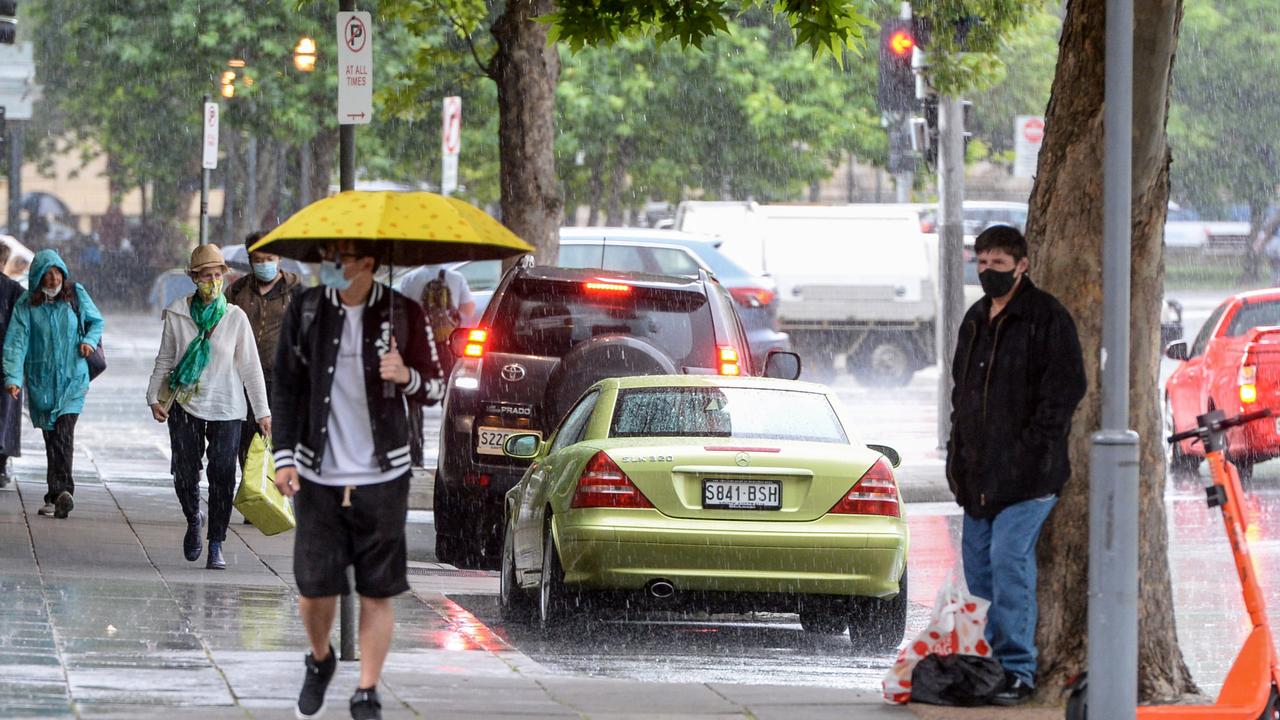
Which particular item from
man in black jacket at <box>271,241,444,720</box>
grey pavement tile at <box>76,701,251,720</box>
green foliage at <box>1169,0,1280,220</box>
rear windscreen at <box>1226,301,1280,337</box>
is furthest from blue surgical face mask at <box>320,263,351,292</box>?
green foliage at <box>1169,0,1280,220</box>

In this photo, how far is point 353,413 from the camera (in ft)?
24.0

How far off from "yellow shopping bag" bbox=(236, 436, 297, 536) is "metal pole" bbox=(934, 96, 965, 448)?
977 centimetres

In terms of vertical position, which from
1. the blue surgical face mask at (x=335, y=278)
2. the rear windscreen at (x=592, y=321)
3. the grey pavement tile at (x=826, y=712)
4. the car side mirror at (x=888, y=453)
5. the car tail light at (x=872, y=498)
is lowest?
the grey pavement tile at (x=826, y=712)

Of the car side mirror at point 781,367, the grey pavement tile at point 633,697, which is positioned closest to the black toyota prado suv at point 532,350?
the grey pavement tile at point 633,697

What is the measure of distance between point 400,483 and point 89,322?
26.0ft

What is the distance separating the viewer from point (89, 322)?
14.7m

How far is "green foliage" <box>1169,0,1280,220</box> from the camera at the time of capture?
57.5 meters

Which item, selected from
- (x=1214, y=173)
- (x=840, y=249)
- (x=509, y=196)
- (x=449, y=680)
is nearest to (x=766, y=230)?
(x=840, y=249)

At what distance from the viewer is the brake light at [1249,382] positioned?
17.9 metres

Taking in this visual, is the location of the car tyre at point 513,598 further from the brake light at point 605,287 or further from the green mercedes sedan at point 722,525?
the brake light at point 605,287

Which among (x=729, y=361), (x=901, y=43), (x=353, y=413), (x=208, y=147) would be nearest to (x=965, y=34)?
(x=901, y=43)


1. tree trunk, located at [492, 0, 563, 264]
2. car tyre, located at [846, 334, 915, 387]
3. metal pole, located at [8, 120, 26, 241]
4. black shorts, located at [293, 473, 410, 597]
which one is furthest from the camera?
metal pole, located at [8, 120, 26, 241]

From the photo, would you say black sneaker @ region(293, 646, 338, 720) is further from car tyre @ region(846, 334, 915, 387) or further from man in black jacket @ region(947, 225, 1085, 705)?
car tyre @ region(846, 334, 915, 387)

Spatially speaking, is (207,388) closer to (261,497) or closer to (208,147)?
(261,497)
